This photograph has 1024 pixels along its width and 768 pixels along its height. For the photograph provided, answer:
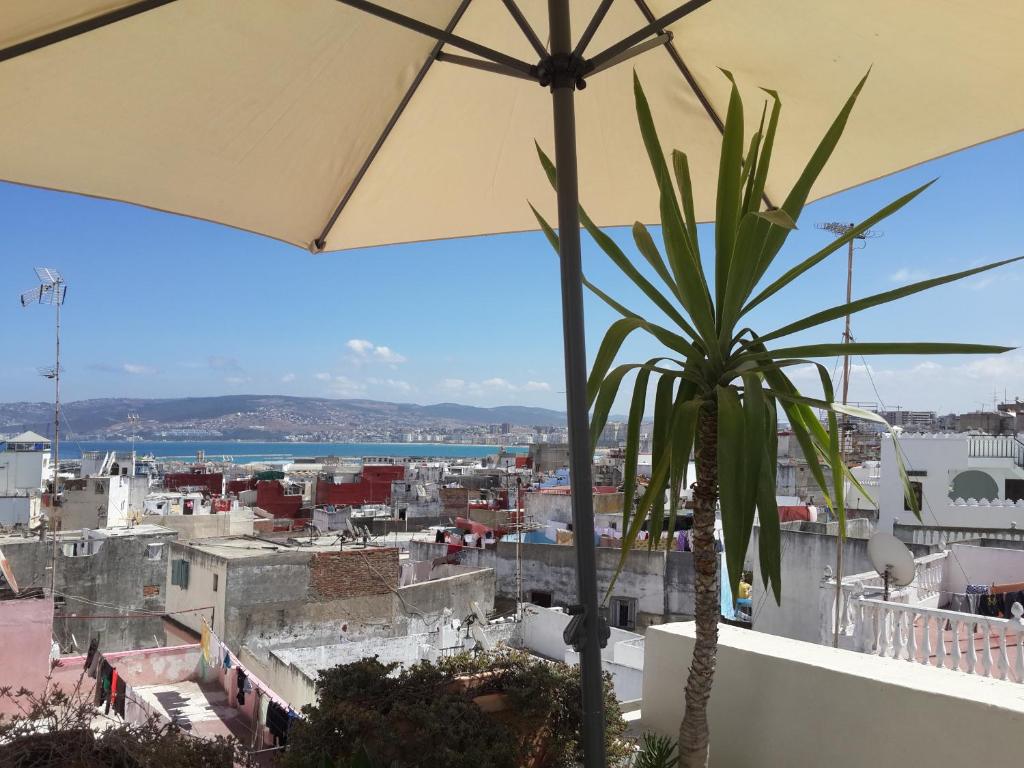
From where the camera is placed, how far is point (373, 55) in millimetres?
2904

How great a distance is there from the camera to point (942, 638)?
4.98 meters

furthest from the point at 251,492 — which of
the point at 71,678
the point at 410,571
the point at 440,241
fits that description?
the point at 440,241

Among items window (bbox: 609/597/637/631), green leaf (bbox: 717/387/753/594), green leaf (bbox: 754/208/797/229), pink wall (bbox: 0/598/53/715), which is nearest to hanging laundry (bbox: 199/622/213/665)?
pink wall (bbox: 0/598/53/715)

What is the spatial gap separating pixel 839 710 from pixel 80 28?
3261 millimetres

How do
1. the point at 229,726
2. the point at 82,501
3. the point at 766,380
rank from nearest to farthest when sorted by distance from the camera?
the point at 766,380 → the point at 229,726 → the point at 82,501

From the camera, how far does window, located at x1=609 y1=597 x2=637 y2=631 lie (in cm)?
2092

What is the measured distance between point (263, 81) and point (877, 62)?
224cm

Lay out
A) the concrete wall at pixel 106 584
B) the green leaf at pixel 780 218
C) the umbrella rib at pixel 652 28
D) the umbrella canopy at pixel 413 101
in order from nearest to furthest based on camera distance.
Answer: the green leaf at pixel 780 218, the umbrella rib at pixel 652 28, the umbrella canopy at pixel 413 101, the concrete wall at pixel 106 584

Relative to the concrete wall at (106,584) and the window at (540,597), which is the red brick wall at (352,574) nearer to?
the window at (540,597)

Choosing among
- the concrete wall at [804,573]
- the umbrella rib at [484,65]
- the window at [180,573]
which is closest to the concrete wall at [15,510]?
the window at [180,573]

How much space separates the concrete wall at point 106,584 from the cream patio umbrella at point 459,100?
19154 mm

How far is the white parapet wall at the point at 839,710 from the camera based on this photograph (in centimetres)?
224

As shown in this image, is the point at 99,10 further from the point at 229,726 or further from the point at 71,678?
the point at 71,678

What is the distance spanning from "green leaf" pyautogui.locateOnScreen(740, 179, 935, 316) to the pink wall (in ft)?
35.8
